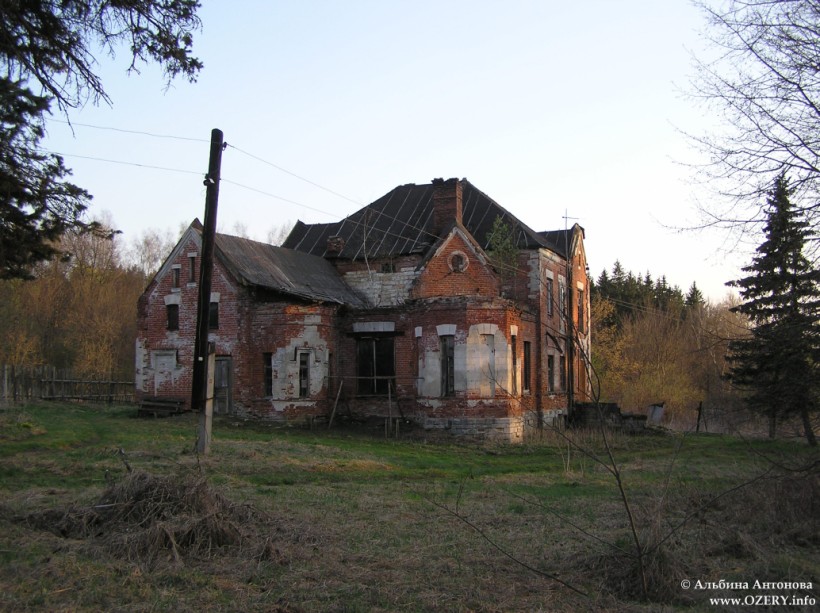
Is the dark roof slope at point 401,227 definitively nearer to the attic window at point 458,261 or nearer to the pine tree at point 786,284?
the attic window at point 458,261

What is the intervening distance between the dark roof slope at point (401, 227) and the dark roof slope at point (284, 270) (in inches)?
82.7

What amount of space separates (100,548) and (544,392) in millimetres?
24901

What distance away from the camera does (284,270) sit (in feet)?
98.7

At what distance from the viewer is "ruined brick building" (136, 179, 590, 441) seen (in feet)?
84.4

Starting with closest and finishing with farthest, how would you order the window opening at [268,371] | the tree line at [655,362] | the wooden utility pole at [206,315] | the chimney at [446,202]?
1. the wooden utility pole at [206,315]
2. the window opening at [268,371]
3. the chimney at [446,202]
4. the tree line at [655,362]

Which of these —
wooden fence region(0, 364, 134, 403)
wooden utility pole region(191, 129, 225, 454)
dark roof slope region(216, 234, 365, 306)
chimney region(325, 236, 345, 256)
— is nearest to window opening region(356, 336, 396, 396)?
dark roof slope region(216, 234, 365, 306)

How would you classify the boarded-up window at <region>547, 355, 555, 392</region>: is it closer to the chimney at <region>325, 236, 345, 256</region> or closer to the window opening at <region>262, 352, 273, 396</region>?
the chimney at <region>325, 236, 345, 256</region>

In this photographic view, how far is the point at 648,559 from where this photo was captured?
7.14 metres

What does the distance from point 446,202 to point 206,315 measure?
715 inches

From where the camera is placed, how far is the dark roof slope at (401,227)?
109ft

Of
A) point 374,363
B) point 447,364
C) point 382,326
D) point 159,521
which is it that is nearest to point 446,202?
point 382,326

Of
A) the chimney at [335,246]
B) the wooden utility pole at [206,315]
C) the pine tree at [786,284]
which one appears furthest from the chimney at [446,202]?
the pine tree at [786,284]

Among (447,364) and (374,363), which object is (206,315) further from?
(374,363)

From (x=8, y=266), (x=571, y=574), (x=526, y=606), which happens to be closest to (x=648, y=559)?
(x=571, y=574)
